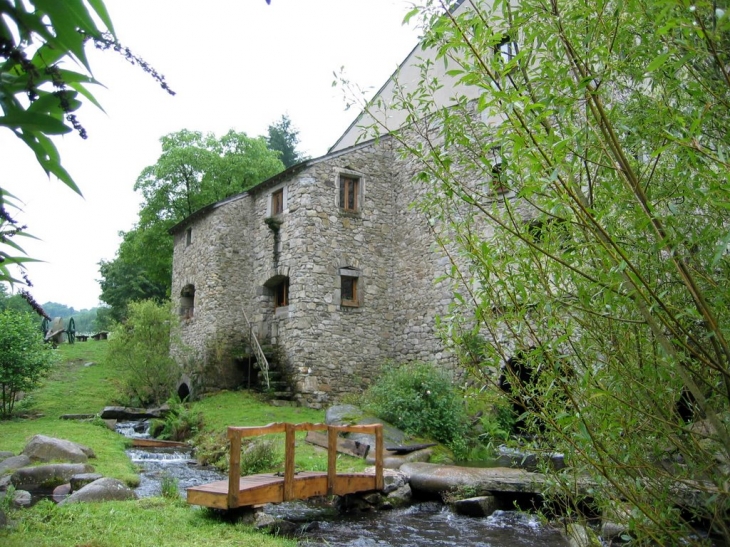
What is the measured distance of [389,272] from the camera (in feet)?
48.8

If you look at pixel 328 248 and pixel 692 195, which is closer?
pixel 692 195

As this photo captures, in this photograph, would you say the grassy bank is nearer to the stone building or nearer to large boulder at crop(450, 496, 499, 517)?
the stone building

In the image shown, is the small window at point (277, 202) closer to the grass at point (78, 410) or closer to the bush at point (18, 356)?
the bush at point (18, 356)

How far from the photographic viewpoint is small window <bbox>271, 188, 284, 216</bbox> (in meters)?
15.0

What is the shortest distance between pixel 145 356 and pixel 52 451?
788 centimetres

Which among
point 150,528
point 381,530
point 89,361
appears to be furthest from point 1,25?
point 89,361

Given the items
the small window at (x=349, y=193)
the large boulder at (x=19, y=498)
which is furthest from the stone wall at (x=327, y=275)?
the large boulder at (x=19, y=498)

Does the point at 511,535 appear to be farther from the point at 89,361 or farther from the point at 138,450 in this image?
the point at 89,361

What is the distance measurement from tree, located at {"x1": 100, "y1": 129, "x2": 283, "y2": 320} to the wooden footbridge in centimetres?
1610

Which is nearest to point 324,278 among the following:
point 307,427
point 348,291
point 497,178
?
point 348,291

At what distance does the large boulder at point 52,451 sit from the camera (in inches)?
303

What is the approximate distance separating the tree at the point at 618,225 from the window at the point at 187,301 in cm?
1563

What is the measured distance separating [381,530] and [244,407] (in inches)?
284

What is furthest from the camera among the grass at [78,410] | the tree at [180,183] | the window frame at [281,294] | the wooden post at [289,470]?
the tree at [180,183]
